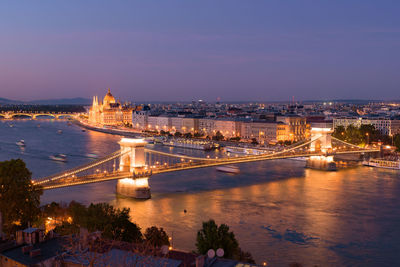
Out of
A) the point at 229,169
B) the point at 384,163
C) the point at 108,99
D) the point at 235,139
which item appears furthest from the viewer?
the point at 108,99

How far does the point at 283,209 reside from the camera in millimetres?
11125

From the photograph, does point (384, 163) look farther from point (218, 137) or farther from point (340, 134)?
point (218, 137)

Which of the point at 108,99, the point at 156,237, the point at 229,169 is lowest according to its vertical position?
the point at 229,169

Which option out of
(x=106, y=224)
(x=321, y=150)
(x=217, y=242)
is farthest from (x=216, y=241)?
(x=321, y=150)

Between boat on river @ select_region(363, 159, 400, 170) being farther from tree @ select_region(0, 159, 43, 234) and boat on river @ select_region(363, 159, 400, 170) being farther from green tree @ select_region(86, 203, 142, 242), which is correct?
tree @ select_region(0, 159, 43, 234)

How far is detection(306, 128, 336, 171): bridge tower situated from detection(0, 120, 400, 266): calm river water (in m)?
0.94

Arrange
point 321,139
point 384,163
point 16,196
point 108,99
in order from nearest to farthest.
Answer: point 16,196 → point 384,163 → point 321,139 → point 108,99

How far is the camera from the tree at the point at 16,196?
7.93 meters

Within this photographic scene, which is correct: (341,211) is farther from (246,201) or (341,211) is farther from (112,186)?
(112,186)

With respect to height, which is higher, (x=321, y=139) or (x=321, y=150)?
(x=321, y=139)

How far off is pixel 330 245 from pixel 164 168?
18.8 feet

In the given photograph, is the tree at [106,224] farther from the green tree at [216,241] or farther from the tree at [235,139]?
the tree at [235,139]

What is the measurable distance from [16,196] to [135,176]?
4.05 m

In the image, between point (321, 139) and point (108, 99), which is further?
point (108, 99)
